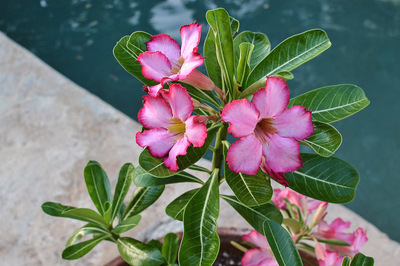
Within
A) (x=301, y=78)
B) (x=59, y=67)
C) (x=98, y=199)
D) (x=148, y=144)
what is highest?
(x=148, y=144)

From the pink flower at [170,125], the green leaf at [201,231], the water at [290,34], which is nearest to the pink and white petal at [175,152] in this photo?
the pink flower at [170,125]

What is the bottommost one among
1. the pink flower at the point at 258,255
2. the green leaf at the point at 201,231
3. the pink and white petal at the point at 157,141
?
the pink flower at the point at 258,255

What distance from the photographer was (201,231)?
2.36 feet

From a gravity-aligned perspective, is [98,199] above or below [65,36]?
above

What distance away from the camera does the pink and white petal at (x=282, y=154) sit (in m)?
0.65

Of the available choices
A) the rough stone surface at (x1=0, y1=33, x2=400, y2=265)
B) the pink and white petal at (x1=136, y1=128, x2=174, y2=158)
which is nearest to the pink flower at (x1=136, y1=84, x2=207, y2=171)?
the pink and white petal at (x1=136, y1=128, x2=174, y2=158)

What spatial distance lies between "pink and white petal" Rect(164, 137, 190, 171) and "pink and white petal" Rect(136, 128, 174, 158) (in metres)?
0.01

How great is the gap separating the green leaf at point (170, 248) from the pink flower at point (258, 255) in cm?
16

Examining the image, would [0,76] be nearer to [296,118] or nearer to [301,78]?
[301,78]

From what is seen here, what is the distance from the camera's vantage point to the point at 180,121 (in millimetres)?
690

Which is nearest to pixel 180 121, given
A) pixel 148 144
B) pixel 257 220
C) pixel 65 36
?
pixel 148 144

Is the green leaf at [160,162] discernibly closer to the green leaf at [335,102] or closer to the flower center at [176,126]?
the flower center at [176,126]

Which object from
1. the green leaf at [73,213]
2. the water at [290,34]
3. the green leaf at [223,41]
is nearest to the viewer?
the green leaf at [223,41]

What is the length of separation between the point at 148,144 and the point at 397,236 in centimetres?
207
